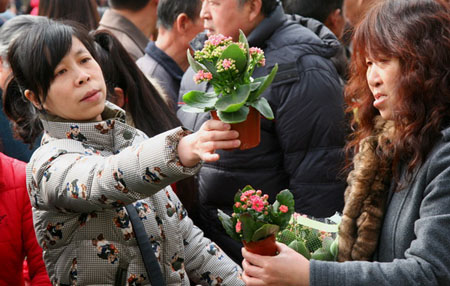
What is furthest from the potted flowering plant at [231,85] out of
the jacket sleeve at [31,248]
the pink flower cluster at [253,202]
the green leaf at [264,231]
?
the jacket sleeve at [31,248]

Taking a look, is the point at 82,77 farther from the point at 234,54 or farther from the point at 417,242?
the point at 417,242

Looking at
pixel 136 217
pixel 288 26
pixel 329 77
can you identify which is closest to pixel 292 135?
pixel 329 77

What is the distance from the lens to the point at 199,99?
192 centimetres

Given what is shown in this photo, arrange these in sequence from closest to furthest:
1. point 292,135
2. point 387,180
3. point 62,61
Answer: point 387,180
point 62,61
point 292,135

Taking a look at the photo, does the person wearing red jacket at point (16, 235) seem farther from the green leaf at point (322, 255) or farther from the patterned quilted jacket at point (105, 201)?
the green leaf at point (322, 255)

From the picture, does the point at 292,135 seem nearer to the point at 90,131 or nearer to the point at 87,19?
the point at 90,131

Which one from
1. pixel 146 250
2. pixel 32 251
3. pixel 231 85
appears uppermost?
pixel 231 85

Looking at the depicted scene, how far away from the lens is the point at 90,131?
233cm

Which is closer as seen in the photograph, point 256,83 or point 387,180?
point 256,83

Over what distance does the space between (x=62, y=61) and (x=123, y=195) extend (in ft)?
2.17

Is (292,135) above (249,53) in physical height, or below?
below

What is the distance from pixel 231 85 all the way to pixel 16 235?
1278mm

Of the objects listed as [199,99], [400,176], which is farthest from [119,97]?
[400,176]

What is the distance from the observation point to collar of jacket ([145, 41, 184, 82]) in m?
4.24
